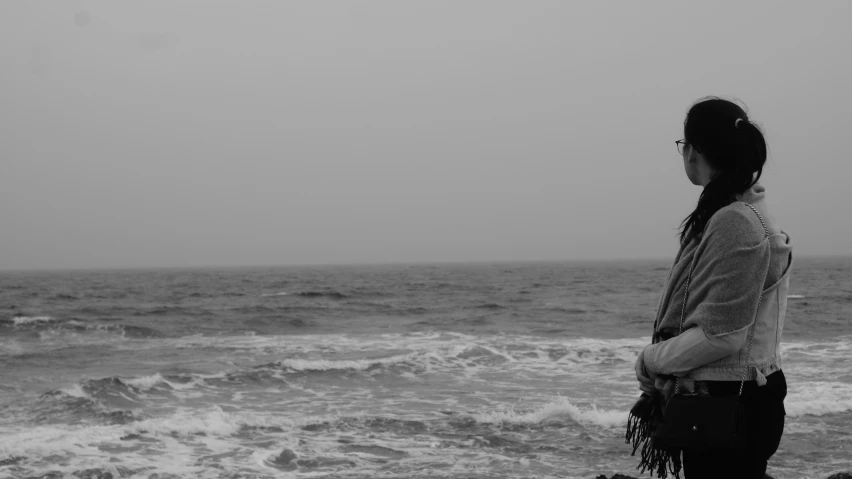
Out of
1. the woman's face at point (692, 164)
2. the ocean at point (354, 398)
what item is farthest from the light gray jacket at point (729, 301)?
the ocean at point (354, 398)

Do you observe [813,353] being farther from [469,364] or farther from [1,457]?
[1,457]

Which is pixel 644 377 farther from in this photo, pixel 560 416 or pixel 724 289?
pixel 560 416

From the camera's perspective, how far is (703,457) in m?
1.90

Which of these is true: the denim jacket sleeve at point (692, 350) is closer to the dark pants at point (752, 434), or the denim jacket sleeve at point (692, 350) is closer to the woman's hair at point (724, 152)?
the dark pants at point (752, 434)

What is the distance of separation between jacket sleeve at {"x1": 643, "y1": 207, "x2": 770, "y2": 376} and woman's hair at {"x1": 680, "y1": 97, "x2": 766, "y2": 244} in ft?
0.30

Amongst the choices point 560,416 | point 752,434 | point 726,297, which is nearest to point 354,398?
point 560,416

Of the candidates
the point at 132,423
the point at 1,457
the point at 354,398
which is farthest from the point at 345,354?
the point at 1,457

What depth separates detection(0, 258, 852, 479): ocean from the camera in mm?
7621

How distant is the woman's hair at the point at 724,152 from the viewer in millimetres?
1910

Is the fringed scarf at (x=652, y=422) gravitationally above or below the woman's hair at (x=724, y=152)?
below

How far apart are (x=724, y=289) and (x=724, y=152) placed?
1.27 ft

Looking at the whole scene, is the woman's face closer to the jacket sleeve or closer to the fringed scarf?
the jacket sleeve

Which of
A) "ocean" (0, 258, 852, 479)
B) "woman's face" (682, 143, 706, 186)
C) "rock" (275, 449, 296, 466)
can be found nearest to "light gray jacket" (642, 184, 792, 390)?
"woman's face" (682, 143, 706, 186)

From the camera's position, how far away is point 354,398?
11.3m
